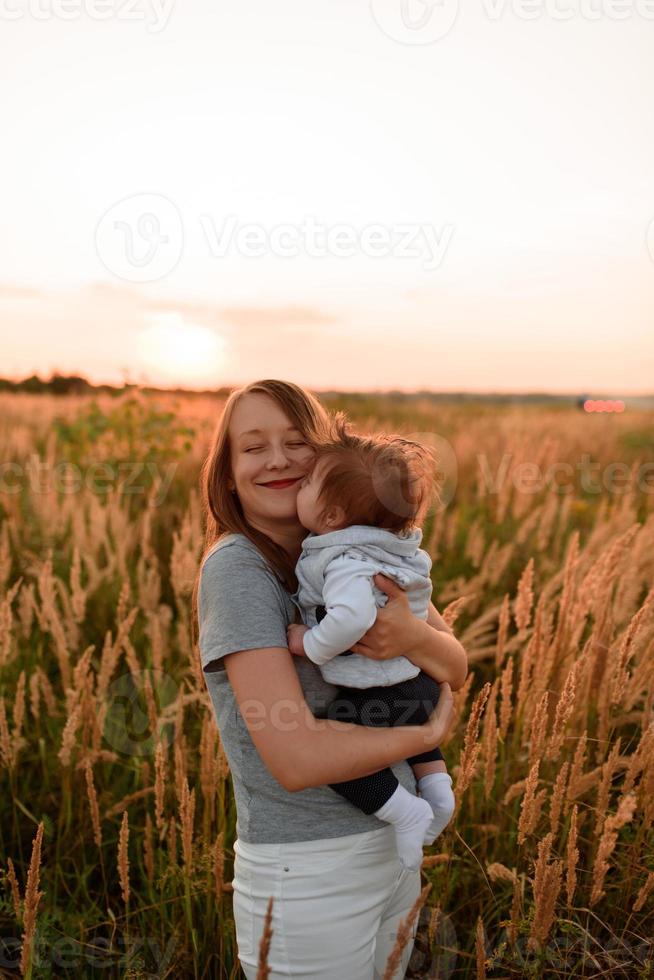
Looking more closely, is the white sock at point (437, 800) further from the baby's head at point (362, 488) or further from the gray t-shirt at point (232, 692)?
the baby's head at point (362, 488)

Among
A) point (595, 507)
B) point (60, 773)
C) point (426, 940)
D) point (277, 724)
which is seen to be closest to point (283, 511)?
point (277, 724)

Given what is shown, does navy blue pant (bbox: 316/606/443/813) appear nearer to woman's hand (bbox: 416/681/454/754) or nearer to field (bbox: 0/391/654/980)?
woman's hand (bbox: 416/681/454/754)

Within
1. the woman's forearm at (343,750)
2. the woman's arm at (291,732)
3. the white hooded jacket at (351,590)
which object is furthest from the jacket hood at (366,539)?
the woman's forearm at (343,750)

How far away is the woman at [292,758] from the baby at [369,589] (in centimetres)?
4

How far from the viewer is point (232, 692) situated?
169cm

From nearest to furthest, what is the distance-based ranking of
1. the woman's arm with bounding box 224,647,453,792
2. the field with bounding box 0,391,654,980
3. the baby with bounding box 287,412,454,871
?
1. the woman's arm with bounding box 224,647,453,792
2. the baby with bounding box 287,412,454,871
3. the field with bounding box 0,391,654,980

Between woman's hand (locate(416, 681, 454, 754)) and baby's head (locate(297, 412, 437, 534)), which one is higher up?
baby's head (locate(297, 412, 437, 534))

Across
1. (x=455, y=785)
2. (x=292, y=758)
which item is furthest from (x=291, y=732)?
(x=455, y=785)

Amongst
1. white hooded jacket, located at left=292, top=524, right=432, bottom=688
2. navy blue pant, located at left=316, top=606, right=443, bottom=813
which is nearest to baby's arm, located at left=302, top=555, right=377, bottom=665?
white hooded jacket, located at left=292, top=524, right=432, bottom=688

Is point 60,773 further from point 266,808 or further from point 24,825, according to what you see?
point 266,808

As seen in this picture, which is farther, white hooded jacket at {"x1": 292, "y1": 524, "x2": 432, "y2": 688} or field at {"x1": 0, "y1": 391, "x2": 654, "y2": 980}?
field at {"x1": 0, "y1": 391, "x2": 654, "y2": 980}

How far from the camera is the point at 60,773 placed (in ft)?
8.95

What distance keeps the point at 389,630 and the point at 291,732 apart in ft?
0.98

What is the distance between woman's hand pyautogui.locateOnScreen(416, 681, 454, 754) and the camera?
66.1 inches
